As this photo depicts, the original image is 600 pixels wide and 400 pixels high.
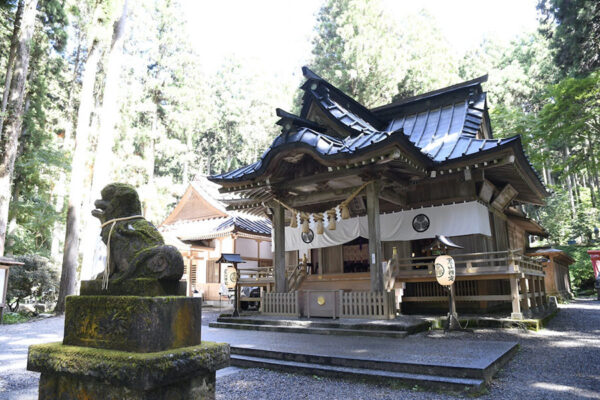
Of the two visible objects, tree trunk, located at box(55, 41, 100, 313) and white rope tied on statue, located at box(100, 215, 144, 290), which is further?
tree trunk, located at box(55, 41, 100, 313)

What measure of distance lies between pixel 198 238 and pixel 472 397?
17.7m

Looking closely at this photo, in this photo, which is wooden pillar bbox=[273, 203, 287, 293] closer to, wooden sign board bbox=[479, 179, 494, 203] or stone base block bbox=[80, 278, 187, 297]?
wooden sign board bbox=[479, 179, 494, 203]

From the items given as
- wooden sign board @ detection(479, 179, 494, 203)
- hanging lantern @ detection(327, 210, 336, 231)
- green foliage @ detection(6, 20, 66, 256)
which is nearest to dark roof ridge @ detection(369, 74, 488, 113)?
wooden sign board @ detection(479, 179, 494, 203)

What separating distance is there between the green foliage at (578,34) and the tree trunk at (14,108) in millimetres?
20038

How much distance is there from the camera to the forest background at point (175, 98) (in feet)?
47.1

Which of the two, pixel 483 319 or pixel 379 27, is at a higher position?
pixel 379 27

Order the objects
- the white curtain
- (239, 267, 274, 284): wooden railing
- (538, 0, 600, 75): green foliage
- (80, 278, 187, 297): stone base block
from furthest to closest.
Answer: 1. (538, 0, 600, 75): green foliage
2. (239, 267, 274, 284): wooden railing
3. the white curtain
4. (80, 278, 187, 297): stone base block

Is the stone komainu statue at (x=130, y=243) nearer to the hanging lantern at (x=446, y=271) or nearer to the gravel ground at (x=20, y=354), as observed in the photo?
the gravel ground at (x=20, y=354)

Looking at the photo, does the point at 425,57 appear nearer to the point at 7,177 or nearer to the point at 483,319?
the point at 483,319

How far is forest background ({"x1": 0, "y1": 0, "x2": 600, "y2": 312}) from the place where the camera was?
1437cm

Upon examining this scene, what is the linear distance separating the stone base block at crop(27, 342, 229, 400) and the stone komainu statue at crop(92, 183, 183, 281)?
1.87 ft

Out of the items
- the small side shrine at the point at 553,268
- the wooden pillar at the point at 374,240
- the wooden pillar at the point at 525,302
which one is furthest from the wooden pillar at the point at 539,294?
the wooden pillar at the point at 374,240

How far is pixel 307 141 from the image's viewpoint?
9.78 metres

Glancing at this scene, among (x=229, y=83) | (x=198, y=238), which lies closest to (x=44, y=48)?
(x=198, y=238)
